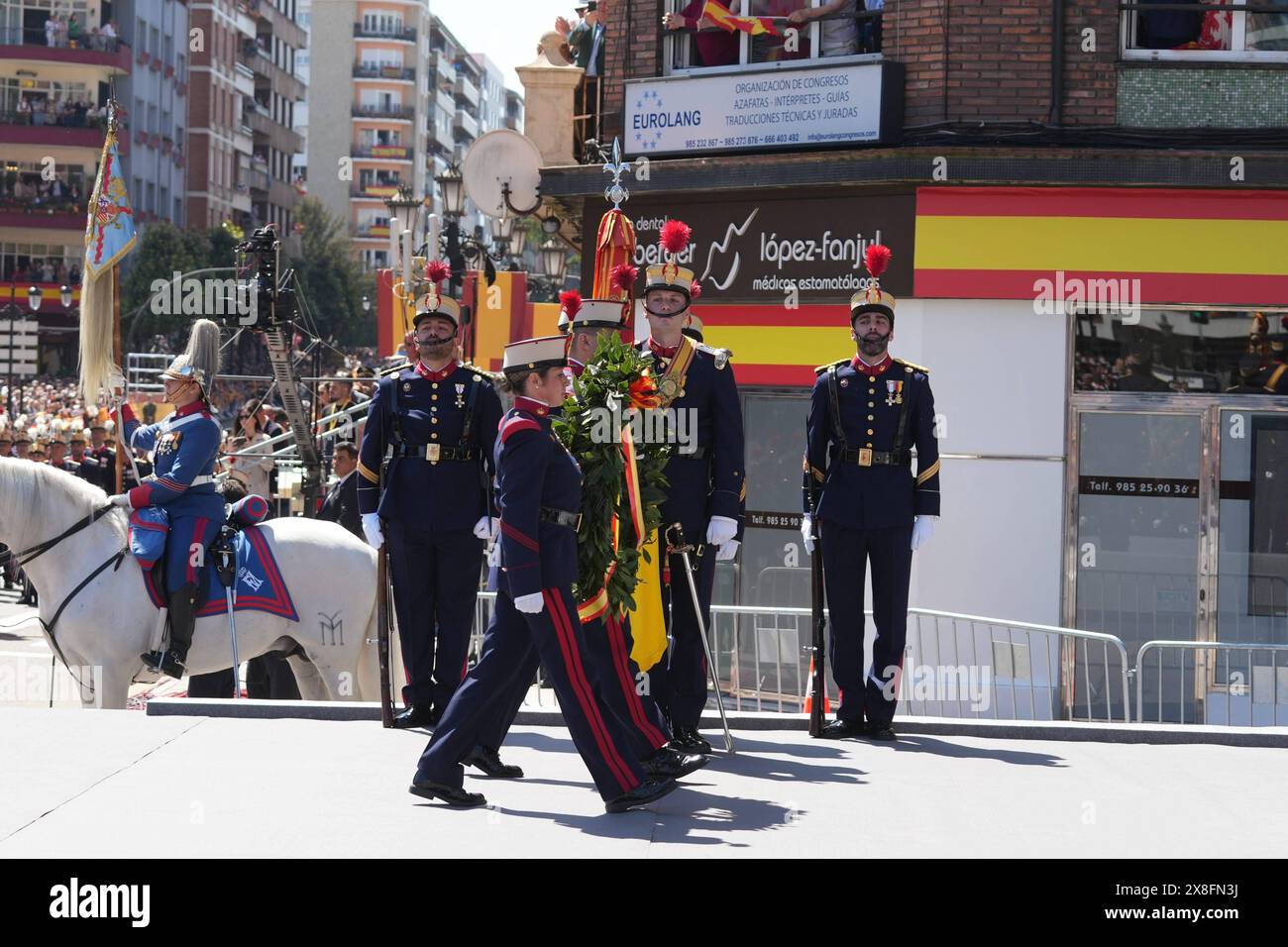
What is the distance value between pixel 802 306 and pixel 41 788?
8.80 metres

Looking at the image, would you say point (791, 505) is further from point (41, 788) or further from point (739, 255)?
point (41, 788)

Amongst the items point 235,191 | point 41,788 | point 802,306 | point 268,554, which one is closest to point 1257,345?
point 802,306

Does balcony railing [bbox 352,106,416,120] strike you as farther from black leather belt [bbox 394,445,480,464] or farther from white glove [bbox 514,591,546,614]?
white glove [bbox 514,591,546,614]

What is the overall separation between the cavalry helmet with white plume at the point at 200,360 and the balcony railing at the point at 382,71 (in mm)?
126875

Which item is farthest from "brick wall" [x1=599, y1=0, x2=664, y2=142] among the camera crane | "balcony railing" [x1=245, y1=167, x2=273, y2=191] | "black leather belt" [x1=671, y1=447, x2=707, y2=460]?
"balcony railing" [x1=245, y1=167, x2=273, y2=191]

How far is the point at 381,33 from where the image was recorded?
5320 inches

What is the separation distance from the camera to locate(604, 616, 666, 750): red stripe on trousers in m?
7.93

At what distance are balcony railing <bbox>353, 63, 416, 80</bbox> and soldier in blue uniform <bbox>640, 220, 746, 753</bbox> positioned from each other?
129299 mm

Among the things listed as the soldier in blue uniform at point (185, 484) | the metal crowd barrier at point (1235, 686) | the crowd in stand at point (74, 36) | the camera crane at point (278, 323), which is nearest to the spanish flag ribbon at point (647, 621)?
the soldier in blue uniform at point (185, 484)

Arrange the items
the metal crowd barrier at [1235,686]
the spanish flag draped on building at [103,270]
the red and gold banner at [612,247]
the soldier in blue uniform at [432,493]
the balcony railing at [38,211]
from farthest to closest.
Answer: the balcony railing at [38,211]
the spanish flag draped on building at [103,270]
the metal crowd barrier at [1235,686]
the red and gold banner at [612,247]
the soldier in blue uniform at [432,493]

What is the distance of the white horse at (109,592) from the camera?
10.9 m

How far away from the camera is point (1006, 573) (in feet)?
47.9

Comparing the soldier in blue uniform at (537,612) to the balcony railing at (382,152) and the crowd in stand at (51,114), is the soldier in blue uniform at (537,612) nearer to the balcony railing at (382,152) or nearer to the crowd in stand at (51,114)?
the crowd in stand at (51,114)

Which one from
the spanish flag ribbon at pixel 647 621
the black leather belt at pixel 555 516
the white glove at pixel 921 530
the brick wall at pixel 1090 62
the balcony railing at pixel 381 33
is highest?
the balcony railing at pixel 381 33
